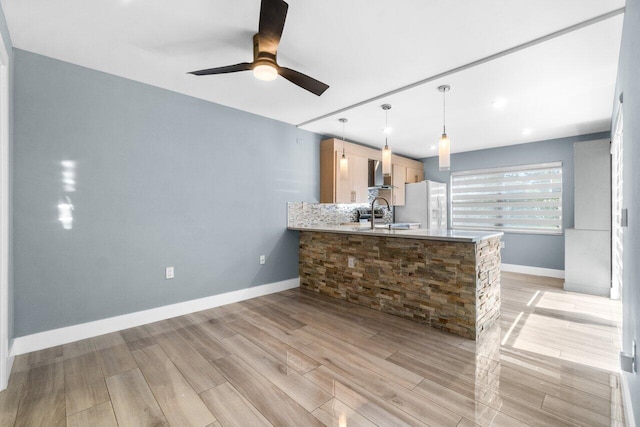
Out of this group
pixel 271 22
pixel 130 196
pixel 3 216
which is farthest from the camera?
pixel 130 196

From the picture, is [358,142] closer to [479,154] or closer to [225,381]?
[479,154]

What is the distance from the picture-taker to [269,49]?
2070 mm

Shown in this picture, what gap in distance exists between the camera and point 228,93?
11.1 ft

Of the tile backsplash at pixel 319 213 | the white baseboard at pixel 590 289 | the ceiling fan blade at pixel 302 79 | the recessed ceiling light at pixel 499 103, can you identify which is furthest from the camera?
the tile backsplash at pixel 319 213

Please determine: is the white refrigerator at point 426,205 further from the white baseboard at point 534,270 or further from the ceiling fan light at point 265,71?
the ceiling fan light at point 265,71

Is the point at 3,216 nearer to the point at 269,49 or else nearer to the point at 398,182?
the point at 269,49

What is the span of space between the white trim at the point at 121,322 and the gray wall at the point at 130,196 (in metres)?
0.06

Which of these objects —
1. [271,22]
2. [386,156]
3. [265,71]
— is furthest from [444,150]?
[271,22]

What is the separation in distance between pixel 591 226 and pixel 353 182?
348 cm

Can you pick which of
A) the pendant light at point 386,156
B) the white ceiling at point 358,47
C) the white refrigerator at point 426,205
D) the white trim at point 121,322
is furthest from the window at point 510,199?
Answer: the white trim at point 121,322

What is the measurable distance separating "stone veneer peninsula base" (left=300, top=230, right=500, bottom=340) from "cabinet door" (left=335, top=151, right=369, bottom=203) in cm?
105

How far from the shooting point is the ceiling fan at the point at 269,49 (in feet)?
5.65

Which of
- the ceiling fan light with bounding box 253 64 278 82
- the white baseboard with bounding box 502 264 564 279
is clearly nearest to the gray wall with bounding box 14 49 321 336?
the ceiling fan light with bounding box 253 64 278 82

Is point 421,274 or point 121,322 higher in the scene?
point 421,274
